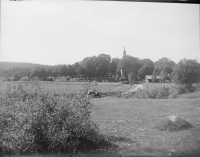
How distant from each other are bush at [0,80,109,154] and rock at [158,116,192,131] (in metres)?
1.65

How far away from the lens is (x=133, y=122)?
14.4 ft

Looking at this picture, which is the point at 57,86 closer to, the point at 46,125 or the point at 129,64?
the point at 46,125

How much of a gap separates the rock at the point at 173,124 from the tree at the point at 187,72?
1905 mm

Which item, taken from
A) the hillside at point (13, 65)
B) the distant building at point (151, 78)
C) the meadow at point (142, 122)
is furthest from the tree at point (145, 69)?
the hillside at point (13, 65)

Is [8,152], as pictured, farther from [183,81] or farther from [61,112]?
[183,81]

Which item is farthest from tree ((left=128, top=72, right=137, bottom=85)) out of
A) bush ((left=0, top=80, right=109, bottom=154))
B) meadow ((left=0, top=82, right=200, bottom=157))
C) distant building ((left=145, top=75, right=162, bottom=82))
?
bush ((left=0, top=80, right=109, bottom=154))

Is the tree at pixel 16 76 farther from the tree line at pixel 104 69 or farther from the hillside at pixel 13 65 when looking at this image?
the hillside at pixel 13 65

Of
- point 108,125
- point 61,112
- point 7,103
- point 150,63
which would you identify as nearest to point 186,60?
point 150,63

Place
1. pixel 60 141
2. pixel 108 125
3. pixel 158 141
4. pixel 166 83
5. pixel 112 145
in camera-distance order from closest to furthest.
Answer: pixel 60 141 < pixel 112 145 < pixel 158 141 < pixel 108 125 < pixel 166 83

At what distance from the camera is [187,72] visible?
227 inches

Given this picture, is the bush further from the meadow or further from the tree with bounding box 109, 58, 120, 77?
the tree with bounding box 109, 58, 120, 77

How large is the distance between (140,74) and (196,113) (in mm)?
2051

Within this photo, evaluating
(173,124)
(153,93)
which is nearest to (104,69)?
(173,124)

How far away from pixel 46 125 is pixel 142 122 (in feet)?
8.48
